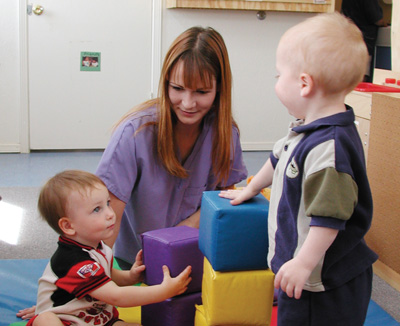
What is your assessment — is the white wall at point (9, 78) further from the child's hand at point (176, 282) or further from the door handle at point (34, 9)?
the child's hand at point (176, 282)

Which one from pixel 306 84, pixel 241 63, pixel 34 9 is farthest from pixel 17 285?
pixel 241 63

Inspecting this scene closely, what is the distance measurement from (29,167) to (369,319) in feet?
7.75

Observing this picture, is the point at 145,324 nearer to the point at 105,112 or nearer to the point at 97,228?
the point at 97,228

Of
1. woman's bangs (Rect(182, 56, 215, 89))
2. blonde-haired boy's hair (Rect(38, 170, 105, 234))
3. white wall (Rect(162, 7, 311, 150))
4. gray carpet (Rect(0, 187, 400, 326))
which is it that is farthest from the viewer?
white wall (Rect(162, 7, 311, 150))

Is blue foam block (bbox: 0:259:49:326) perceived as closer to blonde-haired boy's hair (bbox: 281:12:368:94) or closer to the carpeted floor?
the carpeted floor

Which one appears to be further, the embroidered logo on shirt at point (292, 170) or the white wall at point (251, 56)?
the white wall at point (251, 56)

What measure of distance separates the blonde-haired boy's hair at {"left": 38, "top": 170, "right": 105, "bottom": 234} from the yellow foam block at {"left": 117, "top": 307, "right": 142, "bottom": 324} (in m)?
0.38

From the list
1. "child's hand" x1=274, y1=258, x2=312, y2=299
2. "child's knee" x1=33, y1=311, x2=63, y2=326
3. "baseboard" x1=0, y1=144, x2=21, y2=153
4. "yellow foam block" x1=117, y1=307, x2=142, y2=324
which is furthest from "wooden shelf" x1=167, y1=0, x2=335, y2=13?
"child's hand" x1=274, y1=258, x2=312, y2=299

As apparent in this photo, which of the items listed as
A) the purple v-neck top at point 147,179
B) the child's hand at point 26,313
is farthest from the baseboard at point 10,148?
the child's hand at point 26,313

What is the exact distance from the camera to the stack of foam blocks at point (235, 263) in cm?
117

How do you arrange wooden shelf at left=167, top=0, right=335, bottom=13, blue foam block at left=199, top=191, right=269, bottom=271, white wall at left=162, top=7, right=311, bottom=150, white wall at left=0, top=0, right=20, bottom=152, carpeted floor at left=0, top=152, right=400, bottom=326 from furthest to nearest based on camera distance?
1. white wall at left=162, top=7, right=311, bottom=150
2. wooden shelf at left=167, top=0, right=335, bottom=13
3. white wall at left=0, top=0, right=20, bottom=152
4. carpeted floor at left=0, top=152, right=400, bottom=326
5. blue foam block at left=199, top=191, right=269, bottom=271

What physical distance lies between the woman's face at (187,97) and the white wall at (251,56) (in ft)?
7.66

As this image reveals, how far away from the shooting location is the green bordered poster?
368 centimetres

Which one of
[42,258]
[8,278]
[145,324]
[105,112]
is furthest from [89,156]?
[145,324]
